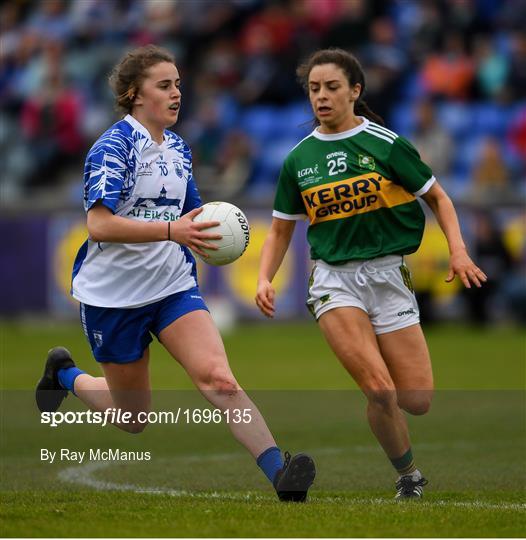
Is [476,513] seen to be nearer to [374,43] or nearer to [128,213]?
[128,213]

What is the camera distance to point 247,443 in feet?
22.1

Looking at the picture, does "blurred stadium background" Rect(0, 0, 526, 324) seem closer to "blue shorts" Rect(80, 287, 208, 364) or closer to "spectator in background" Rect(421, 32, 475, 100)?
"spectator in background" Rect(421, 32, 475, 100)

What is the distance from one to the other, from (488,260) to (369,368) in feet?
39.0

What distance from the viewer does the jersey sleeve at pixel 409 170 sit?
714cm

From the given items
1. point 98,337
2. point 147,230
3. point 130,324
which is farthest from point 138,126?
point 98,337

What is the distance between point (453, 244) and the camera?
6941 mm

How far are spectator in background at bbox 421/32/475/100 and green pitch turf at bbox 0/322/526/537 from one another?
656 cm

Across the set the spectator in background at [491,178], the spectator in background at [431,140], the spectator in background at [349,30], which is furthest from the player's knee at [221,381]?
the spectator in background at [349,30]

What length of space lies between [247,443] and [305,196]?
149 centimetres

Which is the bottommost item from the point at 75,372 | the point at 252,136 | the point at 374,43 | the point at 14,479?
the point at 14,479

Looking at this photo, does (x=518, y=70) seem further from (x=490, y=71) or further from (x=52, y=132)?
(x=52, y=132)

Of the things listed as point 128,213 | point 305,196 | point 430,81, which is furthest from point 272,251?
point 430,81

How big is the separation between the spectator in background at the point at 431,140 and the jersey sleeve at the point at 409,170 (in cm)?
1239

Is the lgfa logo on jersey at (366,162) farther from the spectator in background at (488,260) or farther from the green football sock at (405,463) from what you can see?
the spectator in background at (488,260)
